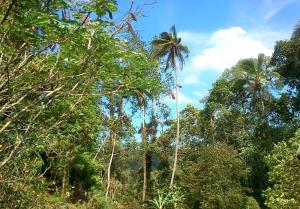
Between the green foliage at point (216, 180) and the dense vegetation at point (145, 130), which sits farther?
the green foliage at point (216, 180)

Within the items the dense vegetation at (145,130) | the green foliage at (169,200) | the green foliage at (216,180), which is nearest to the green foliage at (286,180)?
the dense vegetation at (145,130)

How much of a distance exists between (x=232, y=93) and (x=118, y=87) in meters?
31.5

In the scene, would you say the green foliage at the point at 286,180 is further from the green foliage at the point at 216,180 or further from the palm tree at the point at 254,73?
the palm tree at the point at 254,73

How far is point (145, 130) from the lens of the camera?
3759 centimetres

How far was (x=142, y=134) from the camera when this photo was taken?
124 feet

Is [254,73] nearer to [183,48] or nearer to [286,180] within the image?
[183,48]

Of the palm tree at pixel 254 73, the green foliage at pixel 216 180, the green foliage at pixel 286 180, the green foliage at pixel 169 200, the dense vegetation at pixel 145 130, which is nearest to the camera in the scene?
the dense vegetation at pixel 145 130

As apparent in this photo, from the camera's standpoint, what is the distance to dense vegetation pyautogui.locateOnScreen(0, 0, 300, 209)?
486 cm

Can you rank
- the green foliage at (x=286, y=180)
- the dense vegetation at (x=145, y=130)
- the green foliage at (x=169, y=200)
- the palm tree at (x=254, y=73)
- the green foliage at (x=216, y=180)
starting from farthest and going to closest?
the palm tree at (x=254, y=73)
the green foliage at (x=169, y=200)
the green foliage at (x=216, y=180)
the green foliage at (x=286, y=180)
the dense vegetation at (x=145, y=130)

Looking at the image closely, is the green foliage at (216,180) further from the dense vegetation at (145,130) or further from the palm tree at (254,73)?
the palm tree at (254,73)

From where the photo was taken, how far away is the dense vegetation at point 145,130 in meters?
4.86

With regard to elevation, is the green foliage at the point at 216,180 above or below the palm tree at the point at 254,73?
below

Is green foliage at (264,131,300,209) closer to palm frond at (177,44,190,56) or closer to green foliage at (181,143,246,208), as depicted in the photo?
green foliage at (181,143,246,208)

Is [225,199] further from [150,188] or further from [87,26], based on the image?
[87,26]
